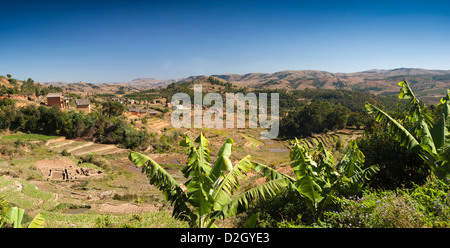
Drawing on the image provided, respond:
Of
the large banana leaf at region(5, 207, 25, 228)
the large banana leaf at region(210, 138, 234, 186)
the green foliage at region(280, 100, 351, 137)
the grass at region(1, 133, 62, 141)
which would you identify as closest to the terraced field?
the grass at region(1, 133, 62, 141)

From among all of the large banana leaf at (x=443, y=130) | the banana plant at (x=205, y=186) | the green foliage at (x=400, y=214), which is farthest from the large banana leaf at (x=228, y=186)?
the large banana leaf at (x=443, y=130)

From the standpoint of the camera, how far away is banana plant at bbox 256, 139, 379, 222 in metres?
4.98

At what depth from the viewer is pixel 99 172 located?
22.7 metres

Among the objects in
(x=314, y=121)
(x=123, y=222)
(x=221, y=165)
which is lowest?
(x=314, y=121)

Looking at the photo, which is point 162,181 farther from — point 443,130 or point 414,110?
point 443,130

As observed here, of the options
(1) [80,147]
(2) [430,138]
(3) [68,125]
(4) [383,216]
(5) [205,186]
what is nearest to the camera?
(4) [383,216]

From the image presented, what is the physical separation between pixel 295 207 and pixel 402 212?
10.5 feet

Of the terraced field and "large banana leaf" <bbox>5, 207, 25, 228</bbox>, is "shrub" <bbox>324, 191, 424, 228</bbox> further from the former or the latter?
the terraced field

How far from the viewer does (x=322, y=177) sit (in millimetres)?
5762

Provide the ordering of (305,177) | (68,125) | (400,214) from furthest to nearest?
(68,125) < (305,177) < (400,214)

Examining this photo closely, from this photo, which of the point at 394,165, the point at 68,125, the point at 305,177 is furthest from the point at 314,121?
the point at 305,177

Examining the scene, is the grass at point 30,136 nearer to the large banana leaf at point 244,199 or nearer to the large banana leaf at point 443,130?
the large banana leaf at point 244,199

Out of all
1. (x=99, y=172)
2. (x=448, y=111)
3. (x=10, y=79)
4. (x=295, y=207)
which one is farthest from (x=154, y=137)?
(x=10, y=79)

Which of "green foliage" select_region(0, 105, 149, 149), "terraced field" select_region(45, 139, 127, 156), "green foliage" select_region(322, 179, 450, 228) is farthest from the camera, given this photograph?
"green foliage" select_region(0, 105, 149, 149)
